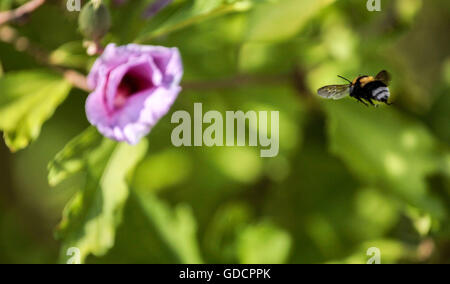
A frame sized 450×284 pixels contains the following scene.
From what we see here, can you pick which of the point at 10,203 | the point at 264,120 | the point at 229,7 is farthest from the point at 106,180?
the point at 10,203

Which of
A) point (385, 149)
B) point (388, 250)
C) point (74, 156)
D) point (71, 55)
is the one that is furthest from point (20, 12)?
point (388, 250)

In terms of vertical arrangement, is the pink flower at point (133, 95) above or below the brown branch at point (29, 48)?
below

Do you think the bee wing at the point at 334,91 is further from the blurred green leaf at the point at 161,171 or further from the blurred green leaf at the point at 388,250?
the blurred green leaf at the point at 161,171

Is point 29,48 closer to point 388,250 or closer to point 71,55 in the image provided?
point 71,55

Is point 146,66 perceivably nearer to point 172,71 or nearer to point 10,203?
point 172,71

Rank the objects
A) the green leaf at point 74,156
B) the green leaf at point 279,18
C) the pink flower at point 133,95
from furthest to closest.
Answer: the green leaf at point 279,18
the green leaf at point 74,156
the pink flower at point 133,95

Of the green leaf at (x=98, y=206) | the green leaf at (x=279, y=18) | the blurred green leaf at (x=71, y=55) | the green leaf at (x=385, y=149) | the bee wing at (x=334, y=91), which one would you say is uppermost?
the green leaf at (x=279, y=18)

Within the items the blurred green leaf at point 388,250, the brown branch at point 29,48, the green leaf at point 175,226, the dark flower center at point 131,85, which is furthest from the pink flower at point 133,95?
the blurred green leaf at point 388,250
